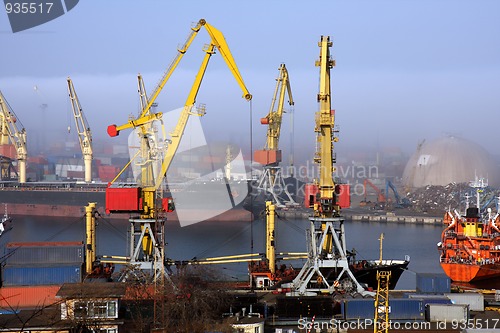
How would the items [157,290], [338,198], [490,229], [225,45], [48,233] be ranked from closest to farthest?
[157,290] → [338,198] → [225,45] → [490,229] → [48,233]

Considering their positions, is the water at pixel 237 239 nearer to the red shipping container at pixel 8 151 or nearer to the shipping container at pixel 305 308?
the shipping container at pixel 305 308

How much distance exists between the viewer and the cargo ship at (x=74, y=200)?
144 ft

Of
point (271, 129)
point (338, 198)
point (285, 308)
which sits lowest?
point (285, 308)

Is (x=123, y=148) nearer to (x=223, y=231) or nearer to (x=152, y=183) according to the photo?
(x=223, y=231)

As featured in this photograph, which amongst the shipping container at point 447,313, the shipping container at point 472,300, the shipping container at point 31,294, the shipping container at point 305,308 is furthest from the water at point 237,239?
the shipping container at point 447,313

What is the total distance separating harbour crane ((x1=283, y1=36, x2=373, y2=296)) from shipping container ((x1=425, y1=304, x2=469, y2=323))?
3.53 meters

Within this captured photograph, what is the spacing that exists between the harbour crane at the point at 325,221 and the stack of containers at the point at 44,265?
5221mm

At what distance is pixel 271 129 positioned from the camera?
1655 inches

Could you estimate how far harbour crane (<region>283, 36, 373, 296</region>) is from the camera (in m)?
18.4

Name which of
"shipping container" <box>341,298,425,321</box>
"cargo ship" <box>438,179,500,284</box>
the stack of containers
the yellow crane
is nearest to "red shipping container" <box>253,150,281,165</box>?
"cargo ship" <box>438,179,500,284</box>

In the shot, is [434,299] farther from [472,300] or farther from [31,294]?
[31,294]

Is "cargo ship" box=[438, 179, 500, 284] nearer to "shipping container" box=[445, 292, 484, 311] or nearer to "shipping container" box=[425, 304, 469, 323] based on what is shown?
"shipping container" box=[445, 292, 484, 311]

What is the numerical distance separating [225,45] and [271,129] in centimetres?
1947

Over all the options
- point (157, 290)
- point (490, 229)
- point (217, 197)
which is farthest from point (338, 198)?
point (217, 197)
